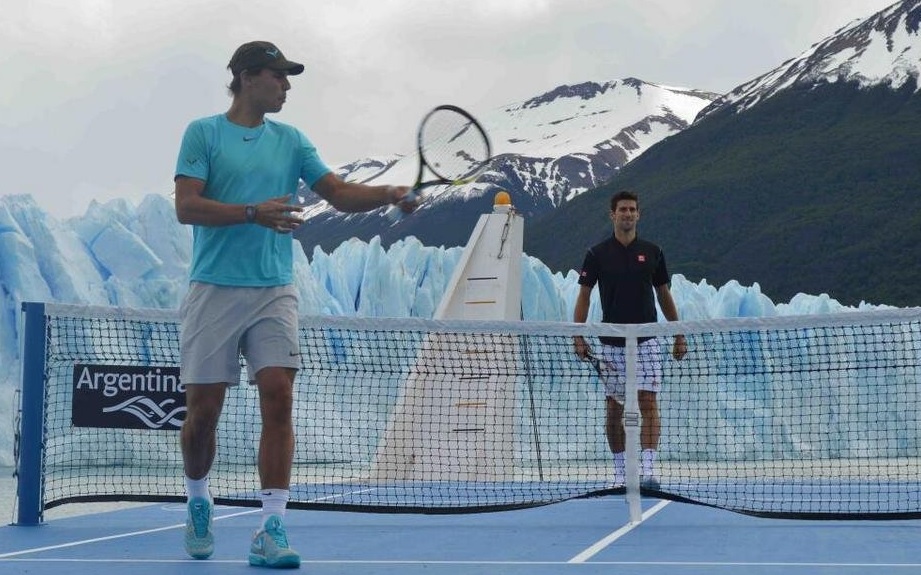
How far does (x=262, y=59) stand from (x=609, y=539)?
2.39 metres

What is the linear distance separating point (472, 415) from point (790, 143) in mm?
102082

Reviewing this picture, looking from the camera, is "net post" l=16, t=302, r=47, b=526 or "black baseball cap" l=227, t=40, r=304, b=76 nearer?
"black baseball cap" l=227, t=40, r=304, b=76

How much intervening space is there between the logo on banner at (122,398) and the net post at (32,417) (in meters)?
0.27

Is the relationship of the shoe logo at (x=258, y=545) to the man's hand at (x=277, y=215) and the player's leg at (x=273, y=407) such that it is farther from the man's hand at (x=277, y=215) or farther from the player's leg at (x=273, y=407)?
the man's hand at (x=277, y=215)

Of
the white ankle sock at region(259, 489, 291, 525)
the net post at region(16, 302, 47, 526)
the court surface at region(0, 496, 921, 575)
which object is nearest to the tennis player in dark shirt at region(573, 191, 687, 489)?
the court surface at region(0, 496, 921, 575)

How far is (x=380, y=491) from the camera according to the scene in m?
8.97

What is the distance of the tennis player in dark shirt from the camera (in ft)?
24.8

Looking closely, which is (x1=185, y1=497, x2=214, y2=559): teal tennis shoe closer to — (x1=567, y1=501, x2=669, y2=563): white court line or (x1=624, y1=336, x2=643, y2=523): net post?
(x1=567, y1=501, x2=669, y2=563): white court line

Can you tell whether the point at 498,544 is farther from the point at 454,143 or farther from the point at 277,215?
the point at 277,215

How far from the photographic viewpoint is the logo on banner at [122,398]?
22.5 ft

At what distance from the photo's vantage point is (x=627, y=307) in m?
7.70

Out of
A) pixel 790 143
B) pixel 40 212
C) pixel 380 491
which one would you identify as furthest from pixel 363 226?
pixel 380 491

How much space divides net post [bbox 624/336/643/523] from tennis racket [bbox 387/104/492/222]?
157 centimetres

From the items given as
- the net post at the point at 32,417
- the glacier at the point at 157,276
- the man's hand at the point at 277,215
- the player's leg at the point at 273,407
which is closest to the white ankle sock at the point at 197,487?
the player's leg at the point at 273,407
